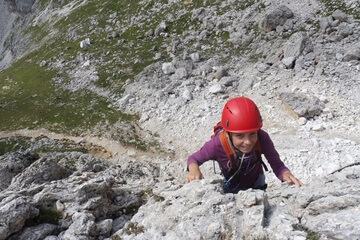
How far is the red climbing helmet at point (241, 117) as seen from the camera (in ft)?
26.9

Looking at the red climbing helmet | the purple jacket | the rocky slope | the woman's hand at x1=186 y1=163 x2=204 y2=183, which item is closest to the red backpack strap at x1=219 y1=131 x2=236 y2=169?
the purple jacket

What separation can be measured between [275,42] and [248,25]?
5.85 meters

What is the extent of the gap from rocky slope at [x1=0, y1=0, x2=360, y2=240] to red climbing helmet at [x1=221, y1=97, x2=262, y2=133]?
1.64m

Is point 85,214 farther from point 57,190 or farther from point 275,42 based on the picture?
point 275,42

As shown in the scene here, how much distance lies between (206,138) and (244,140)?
49.5ft

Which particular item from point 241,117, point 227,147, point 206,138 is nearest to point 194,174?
point 227,147

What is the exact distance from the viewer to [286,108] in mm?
23359

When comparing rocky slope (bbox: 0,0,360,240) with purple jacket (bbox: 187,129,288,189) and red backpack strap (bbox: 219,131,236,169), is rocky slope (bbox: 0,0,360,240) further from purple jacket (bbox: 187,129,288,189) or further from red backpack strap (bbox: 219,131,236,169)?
red backpack strap (bbox: 219,131,236,169)

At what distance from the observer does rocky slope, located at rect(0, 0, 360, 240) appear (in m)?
7.70

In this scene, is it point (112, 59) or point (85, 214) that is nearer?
point (85, 214)

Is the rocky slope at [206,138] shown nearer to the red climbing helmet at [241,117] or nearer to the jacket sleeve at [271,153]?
the jacket sleeve at [271,153]

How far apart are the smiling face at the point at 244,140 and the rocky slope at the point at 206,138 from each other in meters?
1.16

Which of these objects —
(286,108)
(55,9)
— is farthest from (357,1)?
(55,9)

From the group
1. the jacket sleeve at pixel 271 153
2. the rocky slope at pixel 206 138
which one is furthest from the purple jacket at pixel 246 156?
the rocky slope at pixel 206 138
